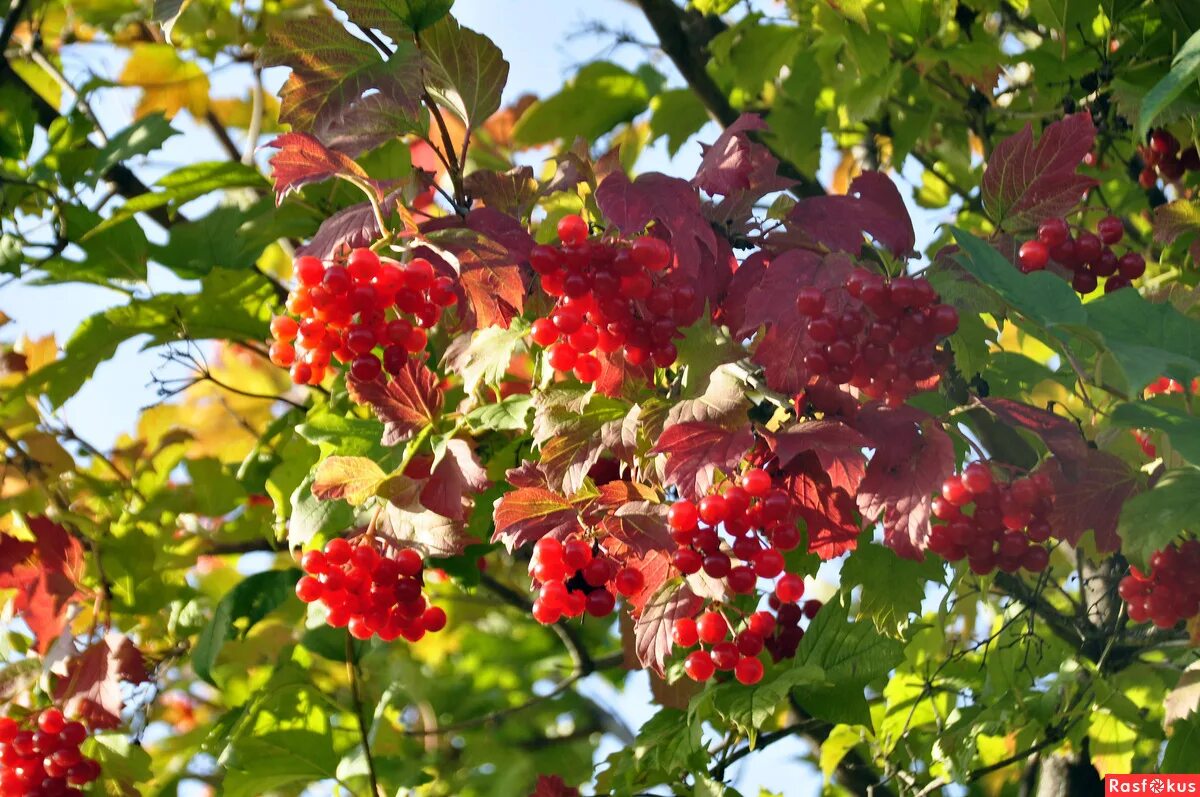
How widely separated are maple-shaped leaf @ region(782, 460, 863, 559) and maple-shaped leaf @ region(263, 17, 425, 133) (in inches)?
24.7

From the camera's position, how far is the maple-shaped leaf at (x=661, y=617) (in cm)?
148

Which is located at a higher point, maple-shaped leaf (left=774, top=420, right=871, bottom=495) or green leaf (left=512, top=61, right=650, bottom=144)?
green leaf (left=512, top=61, right=650, bottom=144)

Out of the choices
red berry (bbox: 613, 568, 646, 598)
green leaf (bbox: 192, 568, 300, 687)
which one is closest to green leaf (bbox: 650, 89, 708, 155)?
green leaf (bbox: 192, 568, 300, 687)

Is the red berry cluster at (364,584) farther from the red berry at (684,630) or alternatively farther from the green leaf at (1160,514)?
the green leaf at (1160,514)

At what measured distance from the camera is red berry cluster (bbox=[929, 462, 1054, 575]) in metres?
1.43

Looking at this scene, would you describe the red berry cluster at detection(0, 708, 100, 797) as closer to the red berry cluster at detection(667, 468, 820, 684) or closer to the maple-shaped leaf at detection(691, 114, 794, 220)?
the red berry cluster at detection(667, 468, 820, 684)

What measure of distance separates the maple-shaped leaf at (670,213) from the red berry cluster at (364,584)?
561 mm

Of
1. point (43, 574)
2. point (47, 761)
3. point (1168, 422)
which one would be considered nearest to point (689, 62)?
point (1168, 422)

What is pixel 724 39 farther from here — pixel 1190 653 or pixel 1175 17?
pixel 1190 653

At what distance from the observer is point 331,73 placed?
153 centimetres

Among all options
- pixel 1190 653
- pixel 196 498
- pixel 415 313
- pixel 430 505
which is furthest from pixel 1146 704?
pixel 196 498

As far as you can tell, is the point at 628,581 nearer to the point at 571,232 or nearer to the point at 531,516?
the point at 531,516

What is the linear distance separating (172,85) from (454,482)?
1606 millimetres

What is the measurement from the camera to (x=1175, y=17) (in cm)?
205
